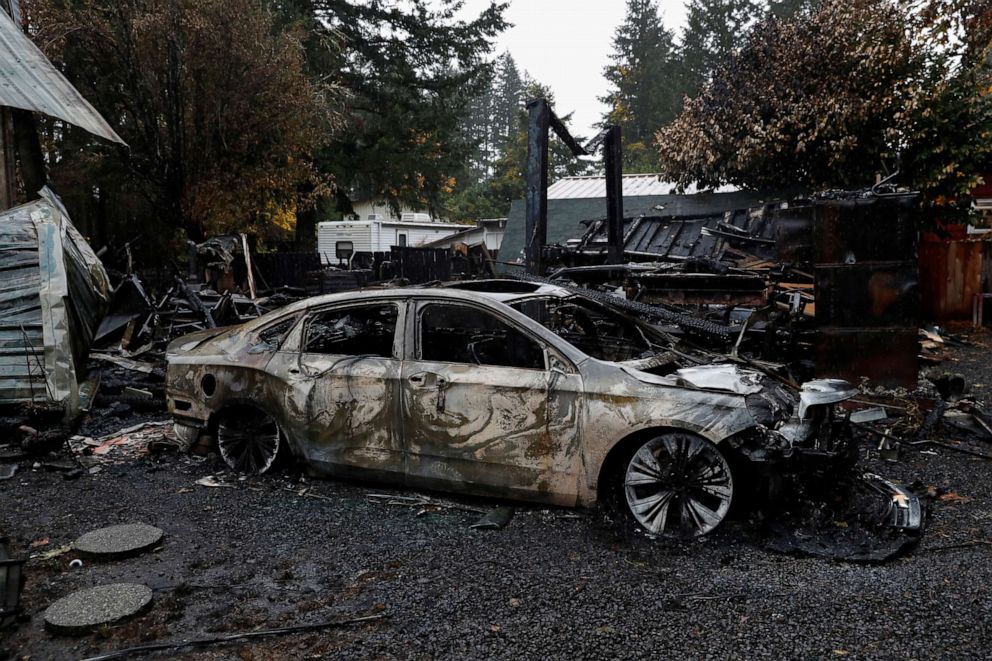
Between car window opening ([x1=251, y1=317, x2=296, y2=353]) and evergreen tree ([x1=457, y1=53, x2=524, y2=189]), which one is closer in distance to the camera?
car window opening ([x1=251, y1=317, x2=296, y2=353])

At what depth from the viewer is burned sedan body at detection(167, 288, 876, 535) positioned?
4.18m

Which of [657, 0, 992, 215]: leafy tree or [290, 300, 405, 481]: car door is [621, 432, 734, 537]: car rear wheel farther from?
[657, 0, 992, 215]: leafy tree

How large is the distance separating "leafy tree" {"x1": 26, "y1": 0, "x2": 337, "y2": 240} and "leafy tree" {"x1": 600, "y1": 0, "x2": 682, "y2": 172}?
31244 mm

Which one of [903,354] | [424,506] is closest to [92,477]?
[424,506]

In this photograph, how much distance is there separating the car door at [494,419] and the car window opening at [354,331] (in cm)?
41

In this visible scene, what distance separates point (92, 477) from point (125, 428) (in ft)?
5.66

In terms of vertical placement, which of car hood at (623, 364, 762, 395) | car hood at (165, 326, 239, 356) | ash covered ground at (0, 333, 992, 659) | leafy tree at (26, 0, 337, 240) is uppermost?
leafy tree at (26, 0, 337, 240)

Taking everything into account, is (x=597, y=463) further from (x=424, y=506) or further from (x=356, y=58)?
(x=356, y=58)

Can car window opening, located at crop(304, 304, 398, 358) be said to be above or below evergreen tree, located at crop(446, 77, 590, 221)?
below

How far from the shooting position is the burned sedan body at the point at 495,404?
418 centimetres

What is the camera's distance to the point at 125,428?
7.56m

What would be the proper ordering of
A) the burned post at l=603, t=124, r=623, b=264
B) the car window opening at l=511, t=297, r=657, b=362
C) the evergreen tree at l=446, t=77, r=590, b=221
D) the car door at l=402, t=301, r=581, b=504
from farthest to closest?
the evergreen tree at l=446, t=77, r=590, b=221 → the burned post at l=603, t=124, r=623, b=264 → the car window opening at l=511, t=297, r=657, b=362 → the car door at l=402, t=301, r=581, b=504

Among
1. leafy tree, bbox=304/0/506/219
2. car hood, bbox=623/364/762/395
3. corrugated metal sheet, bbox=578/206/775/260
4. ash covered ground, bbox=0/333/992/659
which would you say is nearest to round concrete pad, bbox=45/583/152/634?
ash covered ground, bbox=0/333/992/659

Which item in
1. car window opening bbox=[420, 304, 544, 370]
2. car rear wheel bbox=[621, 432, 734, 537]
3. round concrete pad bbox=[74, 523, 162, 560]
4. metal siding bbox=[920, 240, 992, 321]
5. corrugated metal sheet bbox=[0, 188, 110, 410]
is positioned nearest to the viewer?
car rear wheel bbox=[621, 432, 734, 537]
